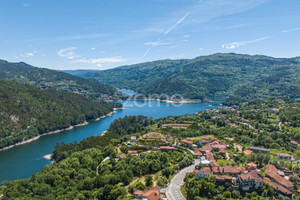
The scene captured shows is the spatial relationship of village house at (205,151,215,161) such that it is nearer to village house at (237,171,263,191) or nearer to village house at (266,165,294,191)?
village house at (266,165,294,191)

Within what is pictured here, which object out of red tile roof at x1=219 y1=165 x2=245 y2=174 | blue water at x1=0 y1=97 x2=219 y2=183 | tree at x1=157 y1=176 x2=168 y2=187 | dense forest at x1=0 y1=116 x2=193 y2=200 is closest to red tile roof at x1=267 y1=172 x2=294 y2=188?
red tile roof at x1=219 y1=165 x2=245 y2=174

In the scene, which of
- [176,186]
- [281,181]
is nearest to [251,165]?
[281,181]

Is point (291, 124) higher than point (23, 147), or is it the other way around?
point (291, 124)

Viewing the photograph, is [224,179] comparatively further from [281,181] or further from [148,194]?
[148,194]

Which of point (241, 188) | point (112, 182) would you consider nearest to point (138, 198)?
point (112, 182)

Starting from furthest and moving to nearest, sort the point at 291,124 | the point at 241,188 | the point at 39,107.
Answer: the point at 39,107 → the point at 291,124 → the point at 241,188

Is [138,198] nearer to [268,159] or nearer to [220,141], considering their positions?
[268,159]
